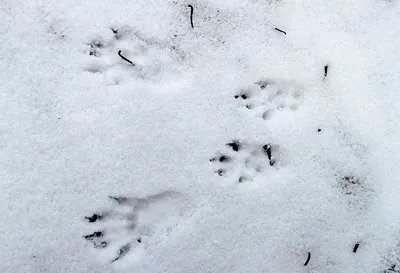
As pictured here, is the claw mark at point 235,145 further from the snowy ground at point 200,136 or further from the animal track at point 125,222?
the animal track at point 125,222

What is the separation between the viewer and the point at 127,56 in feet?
4.49

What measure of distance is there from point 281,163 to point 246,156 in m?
0.13

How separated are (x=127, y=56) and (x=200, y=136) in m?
0.41

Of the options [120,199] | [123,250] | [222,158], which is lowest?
[123,250]

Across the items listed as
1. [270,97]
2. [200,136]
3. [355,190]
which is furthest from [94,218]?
[355,190]

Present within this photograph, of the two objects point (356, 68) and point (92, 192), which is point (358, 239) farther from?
point (92, 192)

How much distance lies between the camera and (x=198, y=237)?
1324mm

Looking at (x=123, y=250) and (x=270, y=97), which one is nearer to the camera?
(x=123, y=250)

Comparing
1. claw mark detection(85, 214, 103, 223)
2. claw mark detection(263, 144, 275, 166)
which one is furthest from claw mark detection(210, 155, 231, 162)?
claw mark detection(85, 214, 103, 223)

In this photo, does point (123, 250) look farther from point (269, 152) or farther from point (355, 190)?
point (355, 190)

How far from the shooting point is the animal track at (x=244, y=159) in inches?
53.7

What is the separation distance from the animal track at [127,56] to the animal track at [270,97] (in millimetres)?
295

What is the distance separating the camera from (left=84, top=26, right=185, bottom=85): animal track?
135cm

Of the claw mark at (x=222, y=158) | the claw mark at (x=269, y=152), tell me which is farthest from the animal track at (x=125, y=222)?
the claw mark at (x=269, y=152)
